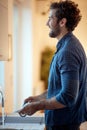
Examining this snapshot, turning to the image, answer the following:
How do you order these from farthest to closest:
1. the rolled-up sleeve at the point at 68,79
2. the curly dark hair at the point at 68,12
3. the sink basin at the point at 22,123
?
the sink basin at the point at 22,123 < the curly dark hair at the point at 68,12 < the rolled-up sleeve at the point at 68,79

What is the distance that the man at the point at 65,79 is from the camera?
1.52 m

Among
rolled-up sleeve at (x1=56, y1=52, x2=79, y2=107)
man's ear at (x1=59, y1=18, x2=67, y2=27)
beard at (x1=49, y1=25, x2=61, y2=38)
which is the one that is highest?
man's ear at (x1=59, y1=18, x2=67, y2=27)

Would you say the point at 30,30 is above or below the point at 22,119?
above

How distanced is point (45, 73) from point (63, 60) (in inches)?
152

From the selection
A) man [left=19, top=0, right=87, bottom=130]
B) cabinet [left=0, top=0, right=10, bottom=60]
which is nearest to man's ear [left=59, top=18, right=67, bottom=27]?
man [left=19, top=0, right=87, bottom=130]

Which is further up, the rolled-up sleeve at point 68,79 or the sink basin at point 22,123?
the rolled-up sleeve at point 68,79

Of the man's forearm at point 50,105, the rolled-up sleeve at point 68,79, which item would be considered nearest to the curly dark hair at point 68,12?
the rolled-up sleeve at point 68,79

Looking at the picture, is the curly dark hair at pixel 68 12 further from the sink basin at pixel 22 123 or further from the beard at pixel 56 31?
the sink basin at pixel 22 123

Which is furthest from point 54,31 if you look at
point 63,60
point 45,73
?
point 45,73

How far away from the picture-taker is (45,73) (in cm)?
542

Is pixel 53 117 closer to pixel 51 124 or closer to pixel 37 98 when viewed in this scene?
pixel 51 124

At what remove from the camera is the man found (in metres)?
1.52

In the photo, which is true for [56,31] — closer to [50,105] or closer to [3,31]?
[50,105]

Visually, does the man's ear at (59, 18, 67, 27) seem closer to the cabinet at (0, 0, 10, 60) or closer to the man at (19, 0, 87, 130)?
the man at (19, 0, 87, 130)
